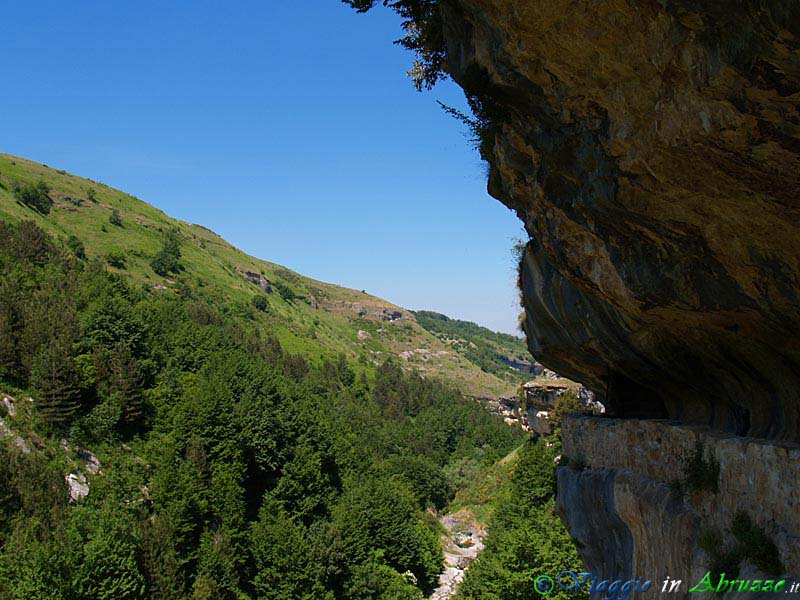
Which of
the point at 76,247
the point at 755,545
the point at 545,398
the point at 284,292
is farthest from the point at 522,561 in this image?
the point at 284,292

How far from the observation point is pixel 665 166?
7785 millimetres

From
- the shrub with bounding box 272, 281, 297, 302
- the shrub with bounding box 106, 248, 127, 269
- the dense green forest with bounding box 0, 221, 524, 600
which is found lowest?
the dense green forest with bounding box 0, 221, 524, 600

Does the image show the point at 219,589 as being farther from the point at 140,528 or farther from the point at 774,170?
the point at 774,170

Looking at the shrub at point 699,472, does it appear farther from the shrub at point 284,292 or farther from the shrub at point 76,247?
the shrub at point 284,292

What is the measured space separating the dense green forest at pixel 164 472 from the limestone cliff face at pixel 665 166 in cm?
2539

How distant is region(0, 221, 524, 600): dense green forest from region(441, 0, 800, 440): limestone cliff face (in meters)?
25.4

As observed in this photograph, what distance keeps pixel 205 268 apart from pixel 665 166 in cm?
13513

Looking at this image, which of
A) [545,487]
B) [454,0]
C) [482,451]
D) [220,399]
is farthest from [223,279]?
[454,0]

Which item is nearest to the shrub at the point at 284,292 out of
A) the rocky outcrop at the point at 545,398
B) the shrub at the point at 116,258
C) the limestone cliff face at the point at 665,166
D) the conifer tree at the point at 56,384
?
the shrub at the point at 116,258

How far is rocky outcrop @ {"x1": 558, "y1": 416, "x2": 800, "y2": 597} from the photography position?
7496 mm

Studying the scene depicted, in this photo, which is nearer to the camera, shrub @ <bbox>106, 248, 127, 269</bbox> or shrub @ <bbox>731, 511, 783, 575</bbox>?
shrub @ <bbox>731, 511, 783, 575</bbox>

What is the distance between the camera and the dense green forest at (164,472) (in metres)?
28.4

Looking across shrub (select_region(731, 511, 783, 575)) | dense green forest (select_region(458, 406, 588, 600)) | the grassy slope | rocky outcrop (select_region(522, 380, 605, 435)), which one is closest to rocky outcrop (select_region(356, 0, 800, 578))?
shrub (select_region(731, 511, 783, 575))

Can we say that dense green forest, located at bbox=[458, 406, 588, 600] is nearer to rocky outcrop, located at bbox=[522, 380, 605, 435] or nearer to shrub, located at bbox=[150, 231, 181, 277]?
rocky outcrop, located at bbox=[522, 380, 605, 435]
